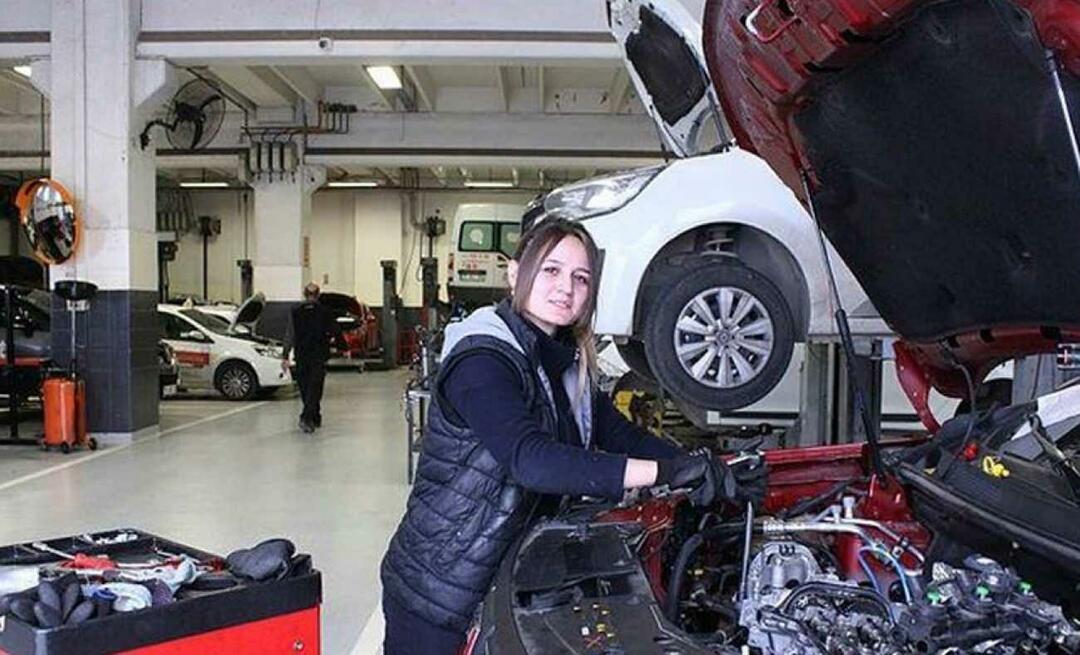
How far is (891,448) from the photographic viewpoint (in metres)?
2.36

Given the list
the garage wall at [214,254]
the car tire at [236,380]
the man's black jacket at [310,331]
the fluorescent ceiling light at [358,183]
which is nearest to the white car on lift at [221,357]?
the car tire at [236,380]

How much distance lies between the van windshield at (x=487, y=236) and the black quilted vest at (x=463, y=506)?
475 inches

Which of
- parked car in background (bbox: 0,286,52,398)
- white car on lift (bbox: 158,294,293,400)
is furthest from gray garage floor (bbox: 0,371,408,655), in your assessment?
white car on lift (bbox: 158,294,293,400)

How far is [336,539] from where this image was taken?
14.9 feet

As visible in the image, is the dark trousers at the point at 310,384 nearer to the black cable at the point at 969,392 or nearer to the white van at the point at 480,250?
A: the white van at the point at 480,250

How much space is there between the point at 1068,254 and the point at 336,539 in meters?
3.60

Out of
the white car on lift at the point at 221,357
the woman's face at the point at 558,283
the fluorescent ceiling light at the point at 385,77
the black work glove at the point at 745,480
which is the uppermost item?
the fluorescent ceiling light at the point at 385,77

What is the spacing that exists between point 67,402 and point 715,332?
18.6ft

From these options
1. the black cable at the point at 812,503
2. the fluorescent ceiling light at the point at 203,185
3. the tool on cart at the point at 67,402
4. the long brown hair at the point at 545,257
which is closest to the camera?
the long brown hair at the point at 545,257

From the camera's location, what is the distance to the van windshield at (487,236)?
45.2ft

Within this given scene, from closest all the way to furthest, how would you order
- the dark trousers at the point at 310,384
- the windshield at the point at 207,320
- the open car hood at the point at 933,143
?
the open car hood at the point at 933,143
the dark trousers at the point at 310,384
the windshield at the point at 207,320

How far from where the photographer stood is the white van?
45.1ft

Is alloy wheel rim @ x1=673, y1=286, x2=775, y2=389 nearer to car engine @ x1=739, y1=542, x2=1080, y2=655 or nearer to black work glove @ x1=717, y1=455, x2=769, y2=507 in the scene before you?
black work glove @ x1=717, y1=455, x2=769, y2=507

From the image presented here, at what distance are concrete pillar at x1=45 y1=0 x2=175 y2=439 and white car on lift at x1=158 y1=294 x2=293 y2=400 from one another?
3.27 meters
